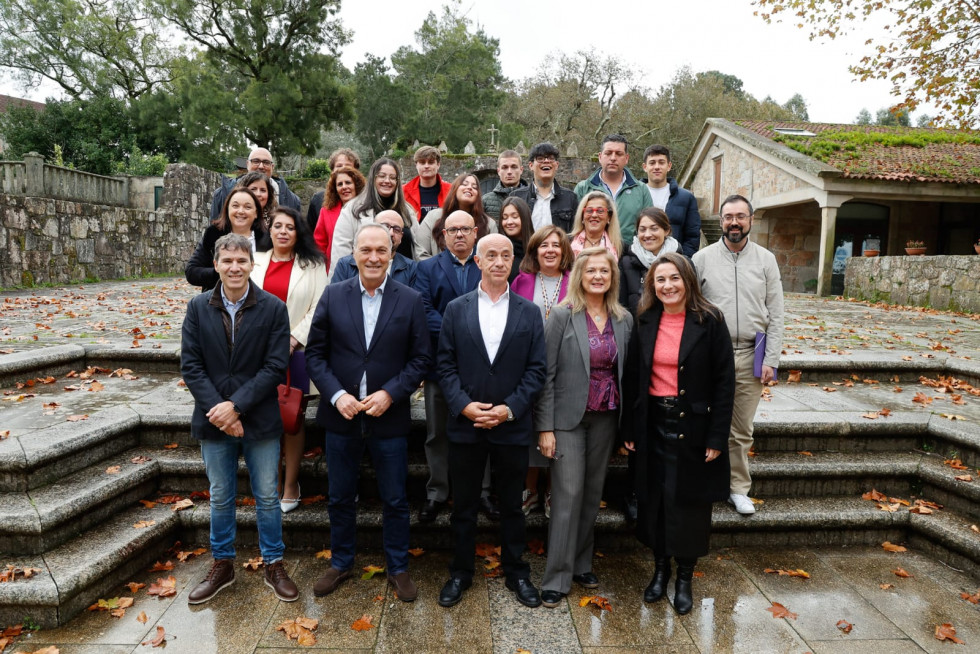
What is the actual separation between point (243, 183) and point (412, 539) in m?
2.78

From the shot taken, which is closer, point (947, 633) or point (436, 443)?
point (947, 633)

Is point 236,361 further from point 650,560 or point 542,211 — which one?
point 650,560

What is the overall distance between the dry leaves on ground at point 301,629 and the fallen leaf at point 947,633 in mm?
3232

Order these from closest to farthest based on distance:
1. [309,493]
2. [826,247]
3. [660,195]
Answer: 1. [309,493]
2. [660,195]
3. [826,247]

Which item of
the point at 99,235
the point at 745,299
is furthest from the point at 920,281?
the point at 99,235

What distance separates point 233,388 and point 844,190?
1642cm

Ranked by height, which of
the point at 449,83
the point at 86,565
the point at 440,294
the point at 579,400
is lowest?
the point at 86,565

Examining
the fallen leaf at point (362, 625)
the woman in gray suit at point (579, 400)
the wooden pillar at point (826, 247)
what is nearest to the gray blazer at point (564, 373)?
the woman in gray suit at point (579, 400)

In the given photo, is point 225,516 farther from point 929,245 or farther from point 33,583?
point 929,245

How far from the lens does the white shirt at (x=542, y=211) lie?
4.71 metres

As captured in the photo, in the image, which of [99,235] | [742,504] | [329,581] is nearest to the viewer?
[329,581]

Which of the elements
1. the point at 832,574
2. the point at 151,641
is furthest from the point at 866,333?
the point at 151,641

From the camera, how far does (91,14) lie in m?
27.0

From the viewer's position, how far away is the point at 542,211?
15.5 feet
